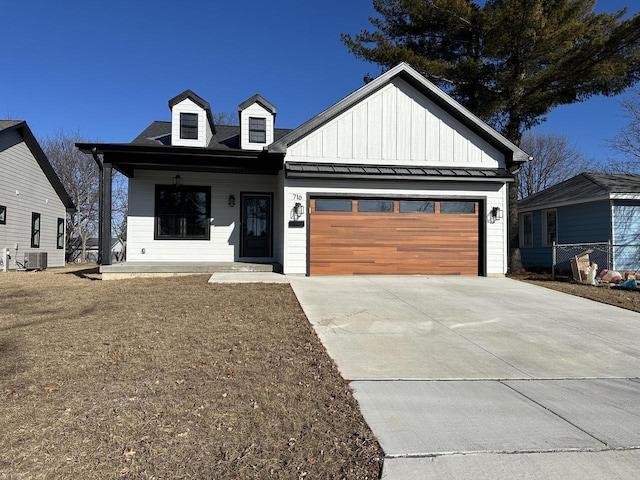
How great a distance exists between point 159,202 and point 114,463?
11.0 m

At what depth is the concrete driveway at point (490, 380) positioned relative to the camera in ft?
8.70

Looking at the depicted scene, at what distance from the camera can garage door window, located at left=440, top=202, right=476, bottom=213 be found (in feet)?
37.3

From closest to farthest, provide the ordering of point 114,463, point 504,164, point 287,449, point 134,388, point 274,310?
point 114,463, point 287,449, point 134,388, point 274,310, point 504,164

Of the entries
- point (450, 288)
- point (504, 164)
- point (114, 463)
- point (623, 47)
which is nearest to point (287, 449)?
point (114, 463)

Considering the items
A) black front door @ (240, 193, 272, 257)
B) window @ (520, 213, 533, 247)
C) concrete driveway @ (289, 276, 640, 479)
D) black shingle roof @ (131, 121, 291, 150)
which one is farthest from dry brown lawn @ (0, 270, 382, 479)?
window @ (520, 213, 533, 247)

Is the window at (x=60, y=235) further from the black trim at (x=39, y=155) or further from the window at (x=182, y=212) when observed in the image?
the window at (x=182, y=212)

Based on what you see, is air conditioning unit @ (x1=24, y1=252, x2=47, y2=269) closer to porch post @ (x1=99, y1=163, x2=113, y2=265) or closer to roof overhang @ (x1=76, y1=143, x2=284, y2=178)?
roof overhang @ (x1=76, y1=143, x2=284, y2=178)

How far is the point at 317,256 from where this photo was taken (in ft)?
35.4

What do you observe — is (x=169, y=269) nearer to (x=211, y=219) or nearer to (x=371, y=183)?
(x=211, y=219)

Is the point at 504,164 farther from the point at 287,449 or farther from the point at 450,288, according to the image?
the point at 287,449

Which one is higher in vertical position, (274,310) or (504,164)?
(504,164)

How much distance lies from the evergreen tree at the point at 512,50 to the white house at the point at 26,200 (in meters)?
14.2

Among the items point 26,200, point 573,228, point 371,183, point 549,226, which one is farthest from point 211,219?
point 549,226

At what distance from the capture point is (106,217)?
34.9 feet
